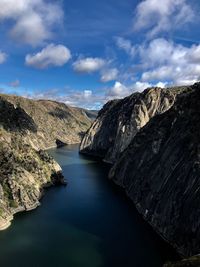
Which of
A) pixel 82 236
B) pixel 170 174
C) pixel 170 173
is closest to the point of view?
pixel 82 236

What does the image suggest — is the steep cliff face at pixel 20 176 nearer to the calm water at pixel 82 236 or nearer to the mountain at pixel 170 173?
the calm water at pixel 82 236

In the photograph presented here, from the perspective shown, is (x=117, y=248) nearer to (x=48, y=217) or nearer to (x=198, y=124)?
(x=48, y=217)

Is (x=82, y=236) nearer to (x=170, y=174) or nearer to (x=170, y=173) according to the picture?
(x=170, y=174)

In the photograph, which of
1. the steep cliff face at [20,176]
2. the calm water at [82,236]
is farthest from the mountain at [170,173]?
the steep cliff face at [20,176]

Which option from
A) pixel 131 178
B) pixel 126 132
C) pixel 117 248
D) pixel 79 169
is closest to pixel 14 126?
pixel 79 169

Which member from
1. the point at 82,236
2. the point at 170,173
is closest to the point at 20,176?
the point at 82,236

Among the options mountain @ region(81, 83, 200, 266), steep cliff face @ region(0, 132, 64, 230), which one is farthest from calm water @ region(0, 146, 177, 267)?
mountain @ region(81, 83, 200, 266)
